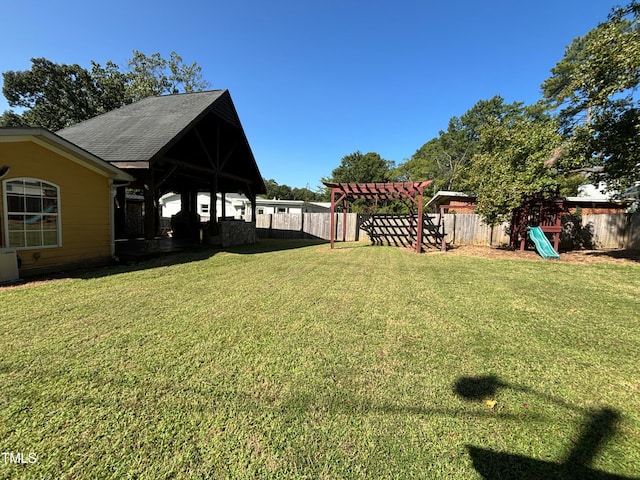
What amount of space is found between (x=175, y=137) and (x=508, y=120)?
23.2m

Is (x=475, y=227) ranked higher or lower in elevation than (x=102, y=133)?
lower

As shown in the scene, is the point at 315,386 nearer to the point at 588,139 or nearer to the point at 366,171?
the point at 588,139

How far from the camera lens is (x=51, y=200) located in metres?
6.39

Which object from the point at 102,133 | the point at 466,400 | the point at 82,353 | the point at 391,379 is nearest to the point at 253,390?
the point at 391,379

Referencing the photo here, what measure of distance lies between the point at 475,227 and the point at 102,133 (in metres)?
16.6

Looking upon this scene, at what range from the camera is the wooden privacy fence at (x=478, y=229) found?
38.7 ft

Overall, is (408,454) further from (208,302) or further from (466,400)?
(208,302)

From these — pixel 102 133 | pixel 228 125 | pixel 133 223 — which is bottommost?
pixel 133 223

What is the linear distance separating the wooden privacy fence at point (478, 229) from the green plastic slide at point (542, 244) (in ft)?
8.39

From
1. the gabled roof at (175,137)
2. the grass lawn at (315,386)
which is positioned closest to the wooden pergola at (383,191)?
the gabled roof at (175,137)

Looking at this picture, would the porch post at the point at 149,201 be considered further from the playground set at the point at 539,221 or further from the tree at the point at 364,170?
the tree at the point at 364,170

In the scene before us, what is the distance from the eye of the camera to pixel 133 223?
15.8 meters

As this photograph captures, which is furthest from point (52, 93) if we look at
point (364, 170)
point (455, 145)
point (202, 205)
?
point (455, 145)

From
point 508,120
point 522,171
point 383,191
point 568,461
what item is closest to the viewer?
point 568,461
